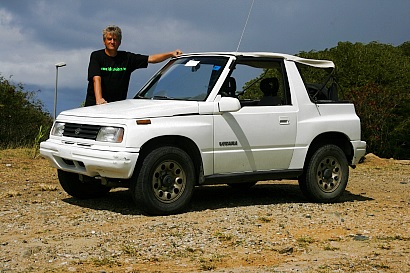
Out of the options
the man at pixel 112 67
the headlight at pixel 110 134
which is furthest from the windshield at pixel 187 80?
the headlight at pixel 110 134

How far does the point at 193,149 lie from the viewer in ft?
28.5

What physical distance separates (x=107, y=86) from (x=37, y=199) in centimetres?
191

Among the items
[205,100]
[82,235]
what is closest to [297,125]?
[205,100]

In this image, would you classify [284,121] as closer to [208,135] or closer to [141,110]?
[208,135]

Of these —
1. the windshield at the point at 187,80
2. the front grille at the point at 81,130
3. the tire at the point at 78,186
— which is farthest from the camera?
the tire at the point at 78,186

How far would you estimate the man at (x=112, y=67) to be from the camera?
33.0 ft

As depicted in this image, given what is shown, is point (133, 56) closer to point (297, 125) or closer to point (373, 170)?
point (297, 125)

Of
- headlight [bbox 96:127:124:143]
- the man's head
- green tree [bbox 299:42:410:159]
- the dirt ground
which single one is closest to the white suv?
headlight [bbox 96:127:124:143]

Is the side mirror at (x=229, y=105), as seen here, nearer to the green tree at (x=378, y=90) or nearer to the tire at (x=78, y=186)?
the tire at (x=78, y=186)

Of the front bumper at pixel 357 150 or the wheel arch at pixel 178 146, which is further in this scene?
the front bumper at pixel 357 150

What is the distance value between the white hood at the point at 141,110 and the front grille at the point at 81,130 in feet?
0.48

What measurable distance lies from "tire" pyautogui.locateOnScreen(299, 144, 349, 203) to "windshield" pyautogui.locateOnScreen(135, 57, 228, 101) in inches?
75.3

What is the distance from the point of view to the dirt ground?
6.34m

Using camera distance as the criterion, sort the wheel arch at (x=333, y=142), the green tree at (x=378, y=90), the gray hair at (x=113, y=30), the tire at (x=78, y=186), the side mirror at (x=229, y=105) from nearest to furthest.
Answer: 1. the side mirror at (x=229, y=105)
2. the tire at (x=78, y=186)
3. the wheel arch at (x=333, y=142)
4. the gray hair at (x=113, y=30)
5. the green tree at (x=378, y=90)
